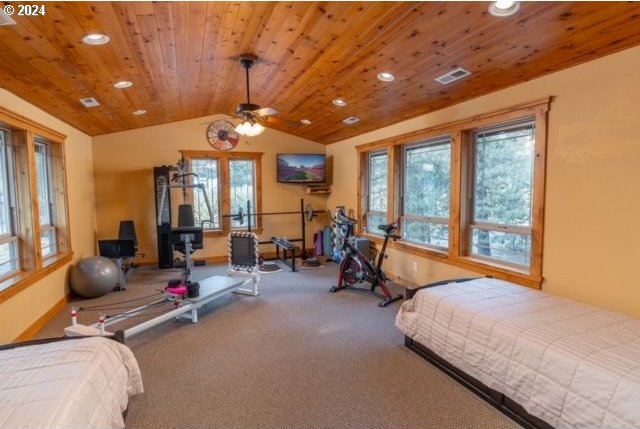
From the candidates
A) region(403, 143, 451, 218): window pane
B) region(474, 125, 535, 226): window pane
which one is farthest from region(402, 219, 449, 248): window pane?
region(474, 125, 535, 226): window pane

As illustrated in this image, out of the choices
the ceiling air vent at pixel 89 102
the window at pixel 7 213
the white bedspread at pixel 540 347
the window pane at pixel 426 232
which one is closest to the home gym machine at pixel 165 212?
the ceiling air vent at pixel 89 102

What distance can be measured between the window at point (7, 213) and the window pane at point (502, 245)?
510 cm

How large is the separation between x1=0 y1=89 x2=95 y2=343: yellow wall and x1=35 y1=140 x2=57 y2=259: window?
0.83 feet

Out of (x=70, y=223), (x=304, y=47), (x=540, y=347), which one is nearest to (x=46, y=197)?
(x=70, y=223)

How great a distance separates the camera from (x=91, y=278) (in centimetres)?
478

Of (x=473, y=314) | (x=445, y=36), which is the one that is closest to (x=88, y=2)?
(x=445, y=36)

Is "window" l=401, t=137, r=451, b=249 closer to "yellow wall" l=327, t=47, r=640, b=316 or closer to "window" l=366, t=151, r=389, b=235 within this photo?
"window" l=366, t=151, r=389, b=235

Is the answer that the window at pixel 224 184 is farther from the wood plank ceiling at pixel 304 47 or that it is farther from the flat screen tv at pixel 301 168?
the wood plank ceiling at pixel 304 47

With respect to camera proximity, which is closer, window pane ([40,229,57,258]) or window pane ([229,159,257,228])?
window pane ([40,229,57,258])

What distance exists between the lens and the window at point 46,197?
4570 mm

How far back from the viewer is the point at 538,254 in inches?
134

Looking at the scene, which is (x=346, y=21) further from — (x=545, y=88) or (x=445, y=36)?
(x=545, y=88)

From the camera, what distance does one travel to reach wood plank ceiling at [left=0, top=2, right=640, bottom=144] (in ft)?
8.05

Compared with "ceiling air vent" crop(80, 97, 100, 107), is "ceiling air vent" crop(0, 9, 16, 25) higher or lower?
lower
